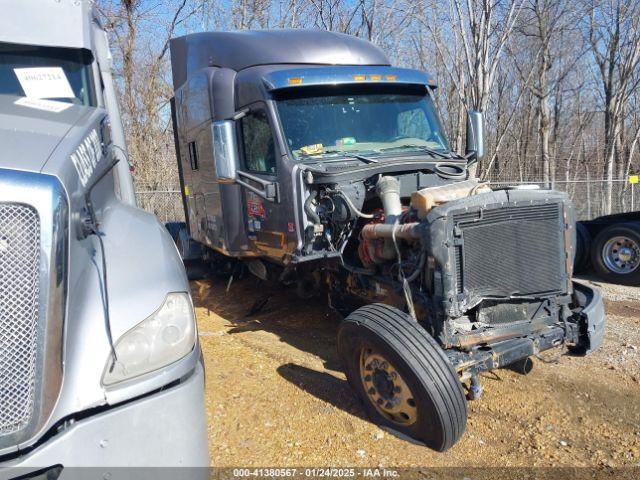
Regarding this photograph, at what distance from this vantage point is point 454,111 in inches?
829

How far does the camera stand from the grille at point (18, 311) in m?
1.90

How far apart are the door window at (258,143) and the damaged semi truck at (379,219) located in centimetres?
2

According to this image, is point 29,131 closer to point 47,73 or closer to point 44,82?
point 44,82

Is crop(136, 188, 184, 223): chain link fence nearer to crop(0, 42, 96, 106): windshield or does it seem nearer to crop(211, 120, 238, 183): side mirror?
crop(211, 120, 238, 183): side mirror

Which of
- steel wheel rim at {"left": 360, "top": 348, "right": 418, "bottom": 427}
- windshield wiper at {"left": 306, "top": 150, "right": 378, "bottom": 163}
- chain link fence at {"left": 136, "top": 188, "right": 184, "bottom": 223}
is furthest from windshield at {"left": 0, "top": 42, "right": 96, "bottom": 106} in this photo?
chain link fence at {"left": 136, "top": 188, "right": 184, "bottom": 223}

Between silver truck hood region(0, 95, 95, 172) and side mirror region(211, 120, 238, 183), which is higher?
silver truck hood region(0, 95, 95, 172)

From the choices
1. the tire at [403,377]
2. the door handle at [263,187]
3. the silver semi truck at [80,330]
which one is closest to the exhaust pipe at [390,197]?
the tire at [403,377]

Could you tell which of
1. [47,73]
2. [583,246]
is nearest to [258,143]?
[47,73]

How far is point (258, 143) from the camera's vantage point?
563 centimetres

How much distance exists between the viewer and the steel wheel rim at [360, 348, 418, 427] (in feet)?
11.5

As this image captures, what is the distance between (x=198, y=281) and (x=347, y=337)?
18.5 feet

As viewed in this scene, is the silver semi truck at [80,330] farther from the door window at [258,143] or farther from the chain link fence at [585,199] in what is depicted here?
the chain link fence at [585,199]

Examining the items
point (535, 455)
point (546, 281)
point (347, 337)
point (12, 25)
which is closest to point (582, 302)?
point (546, 281)

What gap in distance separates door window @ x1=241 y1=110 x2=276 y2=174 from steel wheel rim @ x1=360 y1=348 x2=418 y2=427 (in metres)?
2.40
